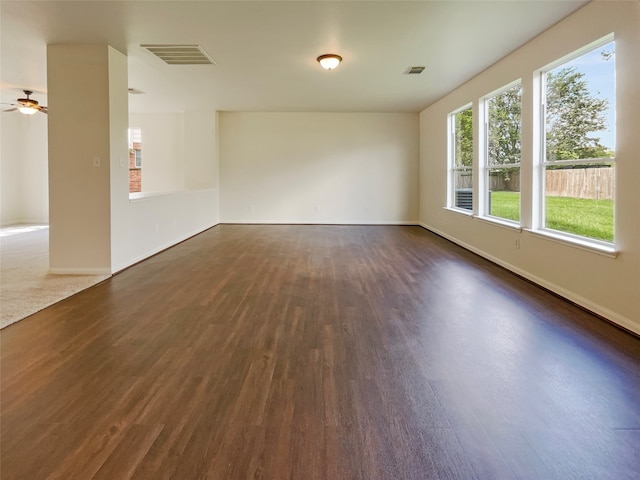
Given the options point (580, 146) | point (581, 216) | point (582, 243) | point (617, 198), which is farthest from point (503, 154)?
point (617, 198)

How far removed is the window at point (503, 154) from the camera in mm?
4930

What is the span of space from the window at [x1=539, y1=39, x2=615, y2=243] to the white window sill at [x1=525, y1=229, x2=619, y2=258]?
53mm

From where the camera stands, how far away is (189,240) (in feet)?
24.1

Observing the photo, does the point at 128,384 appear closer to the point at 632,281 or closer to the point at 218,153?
the point at 632,281

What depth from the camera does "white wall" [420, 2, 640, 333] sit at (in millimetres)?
2975

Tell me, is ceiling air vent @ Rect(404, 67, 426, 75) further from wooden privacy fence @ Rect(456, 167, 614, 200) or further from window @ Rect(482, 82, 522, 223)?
wooden privacy fence @ Rect(456, 167, 614, 200)

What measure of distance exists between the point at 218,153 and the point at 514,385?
8611mm

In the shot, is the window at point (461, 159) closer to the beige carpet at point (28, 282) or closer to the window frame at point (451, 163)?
the window frame at point (451, 163)

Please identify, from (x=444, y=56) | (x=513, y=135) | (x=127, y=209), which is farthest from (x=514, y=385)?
(x=127, y=209)

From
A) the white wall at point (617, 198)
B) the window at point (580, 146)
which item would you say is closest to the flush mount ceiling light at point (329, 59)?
the white wall at point (617, 198)

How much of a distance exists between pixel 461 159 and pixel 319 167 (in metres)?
3.56

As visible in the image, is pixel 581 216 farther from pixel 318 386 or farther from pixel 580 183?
pixel 318 386

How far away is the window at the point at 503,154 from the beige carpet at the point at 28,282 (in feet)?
15.6

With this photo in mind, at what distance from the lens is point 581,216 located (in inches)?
148
